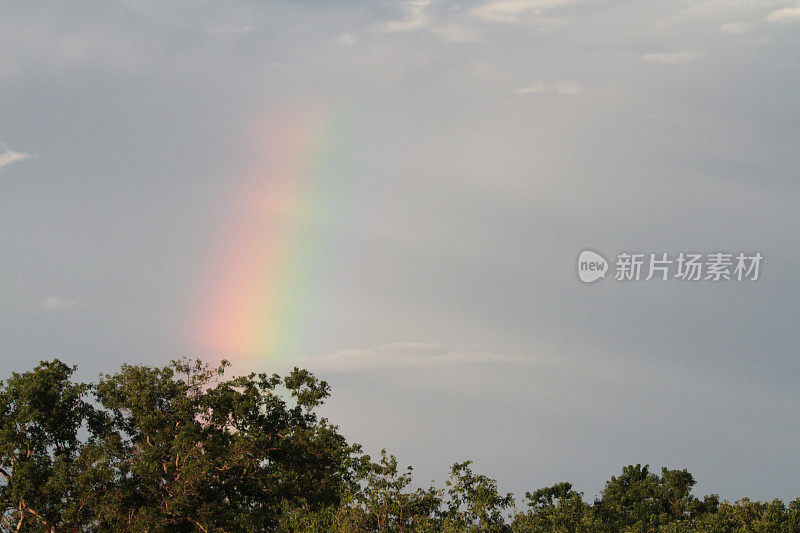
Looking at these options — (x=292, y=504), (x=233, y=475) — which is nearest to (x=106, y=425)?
(x=233, y=475)

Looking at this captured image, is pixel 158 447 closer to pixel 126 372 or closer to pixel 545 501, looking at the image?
pixel 126 372

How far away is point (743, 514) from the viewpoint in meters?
29.8

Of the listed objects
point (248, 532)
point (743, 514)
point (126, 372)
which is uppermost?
point (126, 372)

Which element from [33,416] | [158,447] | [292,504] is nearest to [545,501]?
[292,504]

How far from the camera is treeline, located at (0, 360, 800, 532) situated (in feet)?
83.6

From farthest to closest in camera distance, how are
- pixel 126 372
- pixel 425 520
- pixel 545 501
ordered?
pixel 545 501 < pixel 126 372 < pixel 425 520

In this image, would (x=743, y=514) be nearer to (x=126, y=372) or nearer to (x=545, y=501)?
(x=545, y=501)

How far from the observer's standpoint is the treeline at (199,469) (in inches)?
1003

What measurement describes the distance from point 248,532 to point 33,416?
7.72m

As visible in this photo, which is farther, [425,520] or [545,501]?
[545,501]

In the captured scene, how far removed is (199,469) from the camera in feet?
88.5

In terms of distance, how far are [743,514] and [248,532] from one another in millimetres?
16604

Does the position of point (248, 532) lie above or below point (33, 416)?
below

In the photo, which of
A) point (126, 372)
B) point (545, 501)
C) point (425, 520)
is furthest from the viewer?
point (545, 501)
